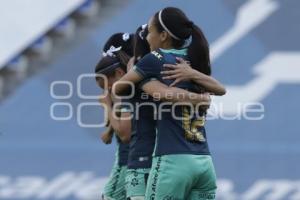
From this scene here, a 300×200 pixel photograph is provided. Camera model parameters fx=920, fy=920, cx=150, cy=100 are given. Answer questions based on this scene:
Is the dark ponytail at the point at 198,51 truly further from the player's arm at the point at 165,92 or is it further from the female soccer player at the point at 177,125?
the player's arm at the point at 165,92

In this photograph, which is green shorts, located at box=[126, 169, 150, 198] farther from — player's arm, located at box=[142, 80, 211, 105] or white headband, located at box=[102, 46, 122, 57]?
white headband, located at box=[102, 46, 122, 57]

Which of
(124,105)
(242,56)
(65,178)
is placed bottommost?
(124,105)

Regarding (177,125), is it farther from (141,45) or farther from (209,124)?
(209,124)

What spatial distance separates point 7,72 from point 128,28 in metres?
1.40

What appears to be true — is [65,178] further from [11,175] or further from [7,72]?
[7,72]

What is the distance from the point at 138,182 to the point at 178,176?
48 cm

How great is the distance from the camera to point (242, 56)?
9469mm

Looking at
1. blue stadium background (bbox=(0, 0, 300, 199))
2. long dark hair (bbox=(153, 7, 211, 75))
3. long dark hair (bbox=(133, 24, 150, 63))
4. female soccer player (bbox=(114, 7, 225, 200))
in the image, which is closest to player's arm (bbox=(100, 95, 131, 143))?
long dark hair (bbox=(133, 24, 150, 63))

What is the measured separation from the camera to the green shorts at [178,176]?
4.13 metres

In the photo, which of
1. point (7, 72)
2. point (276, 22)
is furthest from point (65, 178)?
point (276, 22)

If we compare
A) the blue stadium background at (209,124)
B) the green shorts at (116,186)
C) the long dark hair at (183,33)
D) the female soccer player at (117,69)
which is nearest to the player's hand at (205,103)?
the long dark hair at (183,33)

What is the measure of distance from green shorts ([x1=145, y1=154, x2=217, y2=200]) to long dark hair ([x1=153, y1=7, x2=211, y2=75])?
0.45 metres

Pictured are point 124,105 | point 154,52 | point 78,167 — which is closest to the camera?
point 154,52

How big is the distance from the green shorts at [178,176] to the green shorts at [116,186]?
1.17 metres
